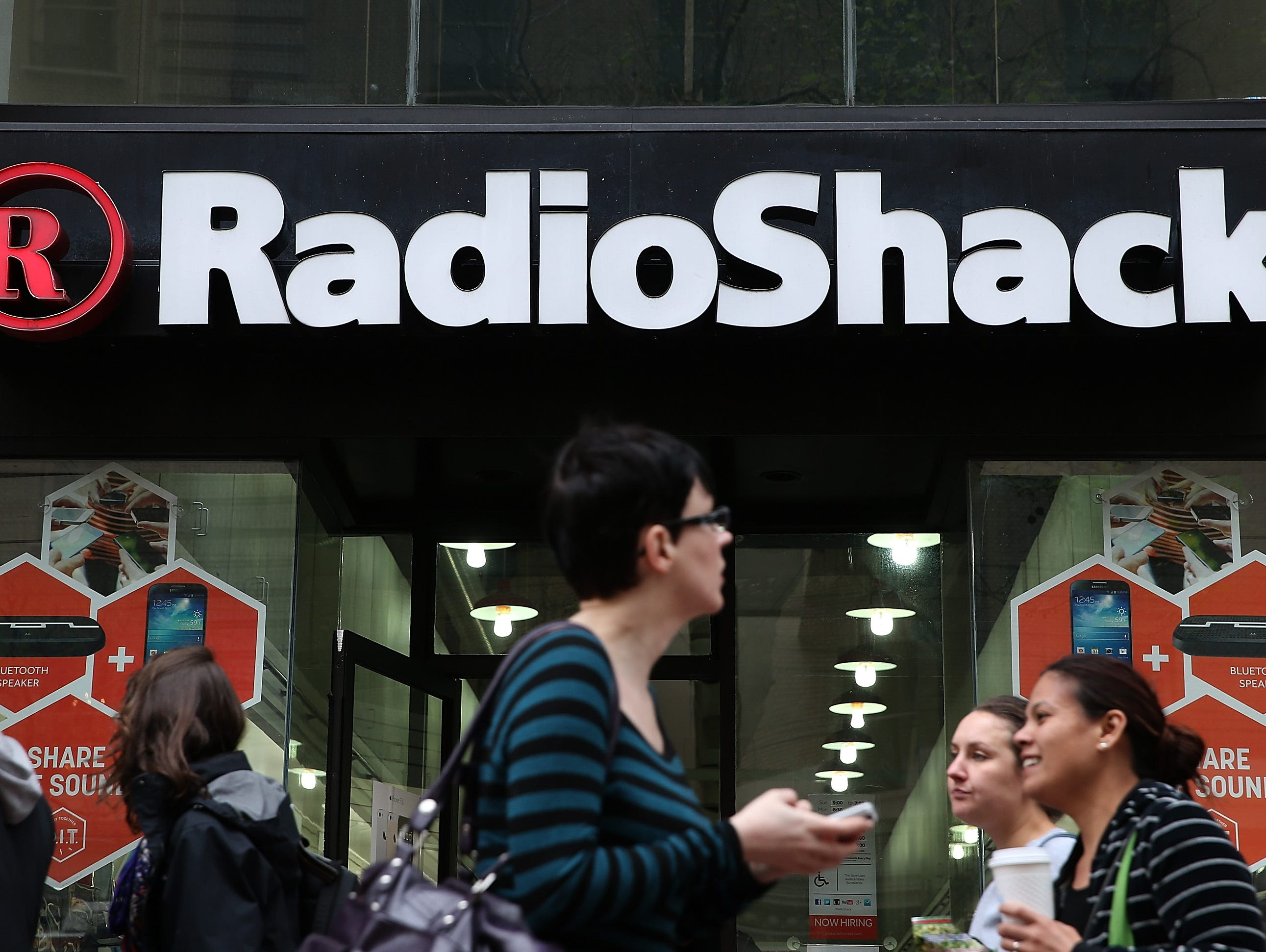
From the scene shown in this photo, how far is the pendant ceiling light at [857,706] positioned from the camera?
834 centimetres

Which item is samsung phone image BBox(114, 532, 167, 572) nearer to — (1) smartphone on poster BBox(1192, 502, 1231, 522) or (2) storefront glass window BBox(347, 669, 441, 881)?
(2) storefront glass window BBox(347, 669, 441, 881)

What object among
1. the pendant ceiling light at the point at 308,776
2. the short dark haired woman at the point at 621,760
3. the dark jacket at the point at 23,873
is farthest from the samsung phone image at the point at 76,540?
the short dark haired woman at the point at 621,760

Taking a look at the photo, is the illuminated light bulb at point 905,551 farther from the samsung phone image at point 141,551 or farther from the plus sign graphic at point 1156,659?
the samsung phone image at point 141,551

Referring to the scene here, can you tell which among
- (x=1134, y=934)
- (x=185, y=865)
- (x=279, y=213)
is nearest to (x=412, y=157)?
(x=279, y=213)

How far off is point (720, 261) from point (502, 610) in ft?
8.78

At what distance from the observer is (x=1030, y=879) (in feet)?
9.27

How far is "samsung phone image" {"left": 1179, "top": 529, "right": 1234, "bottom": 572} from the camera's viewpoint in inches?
273

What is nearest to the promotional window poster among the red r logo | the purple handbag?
the red r logo

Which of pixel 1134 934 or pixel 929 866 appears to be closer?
pixel 1134 934

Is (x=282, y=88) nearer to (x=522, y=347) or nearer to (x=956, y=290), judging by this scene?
(x=522, y=347)

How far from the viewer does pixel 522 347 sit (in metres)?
6.93

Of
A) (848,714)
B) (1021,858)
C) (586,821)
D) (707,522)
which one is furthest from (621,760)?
(848,714)

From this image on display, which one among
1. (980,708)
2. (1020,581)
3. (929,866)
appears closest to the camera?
(980,708)

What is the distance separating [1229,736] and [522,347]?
3.66 m
